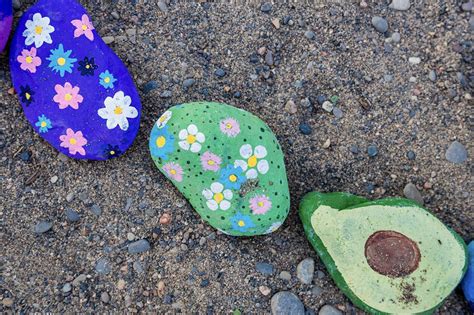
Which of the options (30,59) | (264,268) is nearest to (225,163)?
(264,268)

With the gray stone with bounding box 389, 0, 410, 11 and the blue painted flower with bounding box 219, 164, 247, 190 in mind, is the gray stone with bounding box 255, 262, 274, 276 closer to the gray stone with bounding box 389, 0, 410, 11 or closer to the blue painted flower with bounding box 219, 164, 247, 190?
the blue painted flower with bounding box 219, 164, 247, 190

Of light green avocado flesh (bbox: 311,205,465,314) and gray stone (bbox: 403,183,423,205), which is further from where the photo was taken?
gray stone (bbox: 403,183,423,205)

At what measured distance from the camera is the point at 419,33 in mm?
2178

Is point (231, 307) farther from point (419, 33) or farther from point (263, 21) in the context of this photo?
point (419, 33)

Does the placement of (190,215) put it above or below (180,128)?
below

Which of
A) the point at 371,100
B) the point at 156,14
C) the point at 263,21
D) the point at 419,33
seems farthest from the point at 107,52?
the point at 419,33

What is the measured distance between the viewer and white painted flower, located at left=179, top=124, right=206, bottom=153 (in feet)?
6.31

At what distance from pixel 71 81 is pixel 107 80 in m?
0.12

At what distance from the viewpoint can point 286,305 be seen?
2.00m

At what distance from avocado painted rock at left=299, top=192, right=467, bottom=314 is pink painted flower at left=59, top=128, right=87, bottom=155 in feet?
2.75

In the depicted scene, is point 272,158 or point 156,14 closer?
point 272,158

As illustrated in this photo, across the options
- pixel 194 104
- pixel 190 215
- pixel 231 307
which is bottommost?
pixel 231 307

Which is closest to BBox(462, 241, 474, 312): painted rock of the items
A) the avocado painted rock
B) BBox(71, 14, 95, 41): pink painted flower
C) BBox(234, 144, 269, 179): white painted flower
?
the avocado painted rock

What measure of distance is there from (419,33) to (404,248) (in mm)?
826
